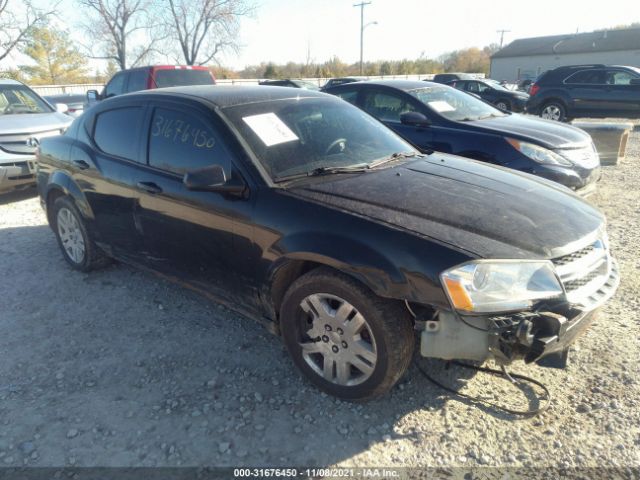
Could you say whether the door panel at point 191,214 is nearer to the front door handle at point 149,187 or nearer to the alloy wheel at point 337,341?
the front door handle at point 149,187

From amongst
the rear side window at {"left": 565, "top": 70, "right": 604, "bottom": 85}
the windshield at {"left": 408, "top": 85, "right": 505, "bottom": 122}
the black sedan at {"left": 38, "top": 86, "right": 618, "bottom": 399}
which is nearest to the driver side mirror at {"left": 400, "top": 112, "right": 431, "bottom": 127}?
the windshield at {"left": 408, "top": 85, "right": 505, "bottom": 122}

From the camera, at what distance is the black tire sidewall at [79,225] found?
13.9 ft

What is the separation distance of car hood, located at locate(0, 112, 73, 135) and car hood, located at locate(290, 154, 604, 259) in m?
6.16

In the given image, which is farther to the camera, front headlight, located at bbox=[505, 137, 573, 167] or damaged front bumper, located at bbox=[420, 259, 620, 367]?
front headlight, located at bbox=[505, 137, 573, 167]

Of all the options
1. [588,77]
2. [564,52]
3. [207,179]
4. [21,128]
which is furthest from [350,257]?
[564,52]

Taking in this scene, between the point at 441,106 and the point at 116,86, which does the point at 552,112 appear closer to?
the point at 441,106

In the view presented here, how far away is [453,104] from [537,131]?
1.15 meters

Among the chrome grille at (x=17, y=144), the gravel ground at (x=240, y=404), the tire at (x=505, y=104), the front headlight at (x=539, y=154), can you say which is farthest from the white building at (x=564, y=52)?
the gravel ground at (x=240, y=404)

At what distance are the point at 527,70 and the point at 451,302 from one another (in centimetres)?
5822

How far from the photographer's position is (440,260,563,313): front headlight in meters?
2.16

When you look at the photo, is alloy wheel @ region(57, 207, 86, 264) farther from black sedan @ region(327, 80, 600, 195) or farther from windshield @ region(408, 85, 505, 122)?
windshield @ region(408, 85, 505, 122)

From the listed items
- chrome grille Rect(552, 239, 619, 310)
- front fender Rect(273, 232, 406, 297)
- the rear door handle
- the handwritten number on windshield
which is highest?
the handwritten number on windshield

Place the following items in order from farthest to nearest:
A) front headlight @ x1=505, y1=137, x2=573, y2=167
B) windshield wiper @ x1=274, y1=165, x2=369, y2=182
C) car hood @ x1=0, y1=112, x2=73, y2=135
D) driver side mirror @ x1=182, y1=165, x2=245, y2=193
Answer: car hood @ x1=0, y1=112, x2=73, y2=135 → front headlight @ x1=505, y1=137, x2=573, y2=167 → windshield wiper @ x1=274, y1=165, x2=369, y2=182 → driver side mirror @ x1=182, y1=165, x2=245, y2=193

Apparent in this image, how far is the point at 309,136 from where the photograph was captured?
3248mm
